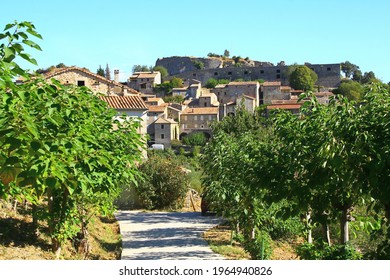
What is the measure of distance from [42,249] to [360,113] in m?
7.53

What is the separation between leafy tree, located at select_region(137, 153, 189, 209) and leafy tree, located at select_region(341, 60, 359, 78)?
314 ft

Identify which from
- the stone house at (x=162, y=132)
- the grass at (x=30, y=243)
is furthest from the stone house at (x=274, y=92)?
the grass at (x=30, y=243)

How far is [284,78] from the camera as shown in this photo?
339ft

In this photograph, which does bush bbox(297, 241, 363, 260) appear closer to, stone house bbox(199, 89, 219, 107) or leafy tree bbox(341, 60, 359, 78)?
stone house bbox(199, 89, 219, 107)

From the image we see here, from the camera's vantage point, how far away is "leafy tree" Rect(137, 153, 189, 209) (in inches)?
917

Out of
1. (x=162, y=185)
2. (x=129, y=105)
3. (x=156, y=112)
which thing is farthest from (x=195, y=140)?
(x=162, y=185)

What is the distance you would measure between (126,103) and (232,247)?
14841 millimetres

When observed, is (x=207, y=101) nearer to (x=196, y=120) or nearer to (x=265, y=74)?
(x=196, y=120)

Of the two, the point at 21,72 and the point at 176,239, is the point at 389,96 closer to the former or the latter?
the point at 21,72

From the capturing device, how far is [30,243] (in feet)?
35.3

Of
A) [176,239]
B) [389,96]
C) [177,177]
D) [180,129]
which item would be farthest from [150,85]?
[389,96]

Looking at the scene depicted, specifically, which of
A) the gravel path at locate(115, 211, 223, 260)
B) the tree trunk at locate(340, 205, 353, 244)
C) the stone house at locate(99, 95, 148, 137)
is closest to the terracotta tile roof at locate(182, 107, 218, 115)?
the stone house at locate(99, 95, 148, 137)

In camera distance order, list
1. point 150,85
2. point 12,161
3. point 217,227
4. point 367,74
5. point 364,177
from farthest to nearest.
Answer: point 367,74 < point 150,85 < point 217,227 < point 364,177 < point 12,161

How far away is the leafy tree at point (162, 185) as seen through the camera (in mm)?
23281
